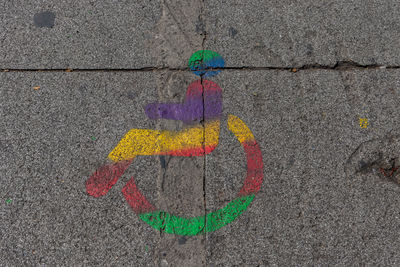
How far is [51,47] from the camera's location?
7.07 ft

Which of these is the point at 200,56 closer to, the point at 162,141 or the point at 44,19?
the point at 162,141

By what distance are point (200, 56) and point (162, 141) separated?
2.42 feet

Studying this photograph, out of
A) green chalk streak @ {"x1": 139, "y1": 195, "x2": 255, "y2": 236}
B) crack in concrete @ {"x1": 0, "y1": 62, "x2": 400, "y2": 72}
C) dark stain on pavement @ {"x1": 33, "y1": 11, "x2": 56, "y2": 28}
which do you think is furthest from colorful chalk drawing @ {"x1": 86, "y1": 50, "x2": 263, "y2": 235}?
dark stain on pavement @ {"x1": 33, "y1": 11, "x2": 56, "y2": 28}

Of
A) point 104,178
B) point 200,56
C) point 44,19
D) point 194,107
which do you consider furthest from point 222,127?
point 44,19

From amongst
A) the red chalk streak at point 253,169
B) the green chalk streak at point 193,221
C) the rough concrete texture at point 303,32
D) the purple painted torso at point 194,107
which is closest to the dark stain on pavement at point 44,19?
the purple painted torso at point 194,107

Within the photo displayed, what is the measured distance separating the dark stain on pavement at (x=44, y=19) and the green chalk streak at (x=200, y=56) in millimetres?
1147

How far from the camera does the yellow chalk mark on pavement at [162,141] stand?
1.92m

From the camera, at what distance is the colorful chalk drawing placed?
5.91 ft

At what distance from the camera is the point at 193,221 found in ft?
5.92

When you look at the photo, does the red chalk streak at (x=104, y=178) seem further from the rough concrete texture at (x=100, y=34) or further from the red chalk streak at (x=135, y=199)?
the rough concrete texture at (x=100, y=34)

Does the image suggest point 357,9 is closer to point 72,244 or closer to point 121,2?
point 121,2

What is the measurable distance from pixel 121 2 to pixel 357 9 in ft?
6.44

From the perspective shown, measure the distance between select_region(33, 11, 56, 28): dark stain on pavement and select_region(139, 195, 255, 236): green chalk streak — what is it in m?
1.68

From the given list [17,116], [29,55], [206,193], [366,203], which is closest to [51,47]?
[29,55]
